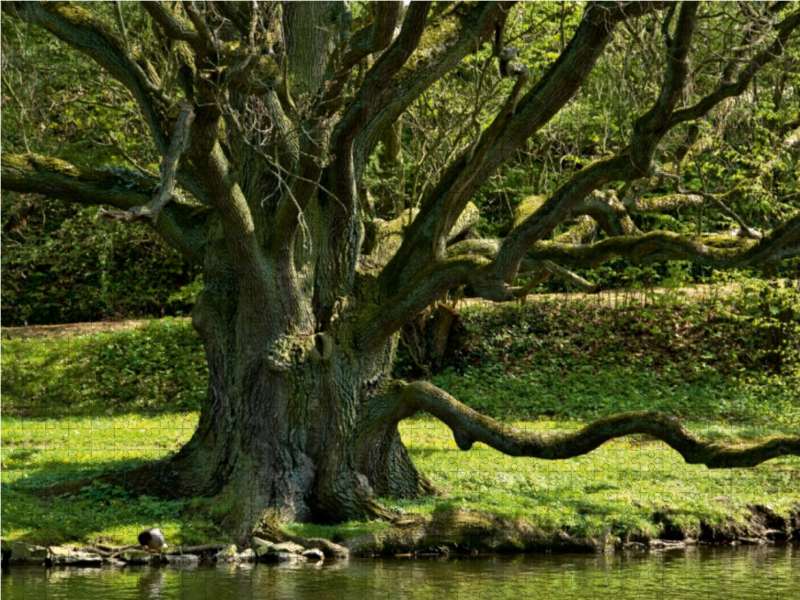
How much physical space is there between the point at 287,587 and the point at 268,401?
3484 millimetres

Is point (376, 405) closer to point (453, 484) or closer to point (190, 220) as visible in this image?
point (453, 484)

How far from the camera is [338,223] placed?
1513 cm

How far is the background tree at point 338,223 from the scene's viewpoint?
13.0 meters

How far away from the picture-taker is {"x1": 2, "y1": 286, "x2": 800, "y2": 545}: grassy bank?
14.5 metres

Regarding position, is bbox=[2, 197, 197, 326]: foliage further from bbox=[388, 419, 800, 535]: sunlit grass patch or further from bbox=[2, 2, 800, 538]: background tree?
bbox=[2, 2, 800, 538]: background tree

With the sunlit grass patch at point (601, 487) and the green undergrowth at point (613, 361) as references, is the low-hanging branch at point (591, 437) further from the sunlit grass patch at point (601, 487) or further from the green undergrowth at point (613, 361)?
the green undergrowth at point (613, 361)

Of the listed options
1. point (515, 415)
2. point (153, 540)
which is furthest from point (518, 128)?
point (515, 415)

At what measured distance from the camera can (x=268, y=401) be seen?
47.8 feet

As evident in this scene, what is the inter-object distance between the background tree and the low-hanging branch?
1.0 inches

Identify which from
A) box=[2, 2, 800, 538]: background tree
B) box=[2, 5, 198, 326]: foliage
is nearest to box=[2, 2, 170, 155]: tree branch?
box=[2, 2, 800, 538]: background tree

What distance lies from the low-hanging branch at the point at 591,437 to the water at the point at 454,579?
1.27 m

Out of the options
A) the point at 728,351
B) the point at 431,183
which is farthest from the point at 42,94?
the point at 728,351

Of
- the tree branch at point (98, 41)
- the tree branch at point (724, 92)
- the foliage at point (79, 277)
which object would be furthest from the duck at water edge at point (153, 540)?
the foliage at point (79, 277)

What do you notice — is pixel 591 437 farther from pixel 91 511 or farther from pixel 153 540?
pixel 91 511
